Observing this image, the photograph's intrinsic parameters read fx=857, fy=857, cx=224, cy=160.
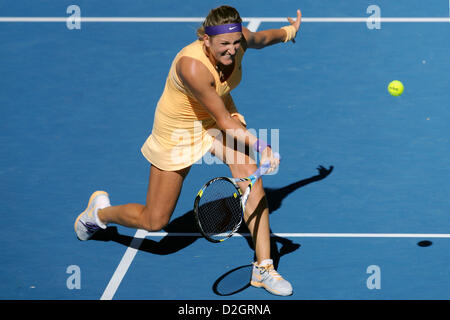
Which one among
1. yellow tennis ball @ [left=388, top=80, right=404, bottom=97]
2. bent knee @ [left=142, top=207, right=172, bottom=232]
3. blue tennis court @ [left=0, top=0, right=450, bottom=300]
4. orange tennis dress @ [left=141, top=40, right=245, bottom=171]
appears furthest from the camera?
yellow tennis ball @ [left=388, top=80, right=404, bottom=97]

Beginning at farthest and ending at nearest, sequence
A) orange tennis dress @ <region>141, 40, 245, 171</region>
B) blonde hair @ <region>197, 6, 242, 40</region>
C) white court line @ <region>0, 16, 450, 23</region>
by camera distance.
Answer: white court line @ <region>0, 16, 450, 23</region>, orange tennis dress @ <region>141, 40, 245, 171</region>, blonde hair @ <region>197, 6, 242, 40</region>

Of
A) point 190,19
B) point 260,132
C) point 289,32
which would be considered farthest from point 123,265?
point 190,19

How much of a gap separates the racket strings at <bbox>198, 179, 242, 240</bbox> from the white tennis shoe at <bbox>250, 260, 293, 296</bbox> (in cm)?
38

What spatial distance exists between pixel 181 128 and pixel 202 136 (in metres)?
0.17

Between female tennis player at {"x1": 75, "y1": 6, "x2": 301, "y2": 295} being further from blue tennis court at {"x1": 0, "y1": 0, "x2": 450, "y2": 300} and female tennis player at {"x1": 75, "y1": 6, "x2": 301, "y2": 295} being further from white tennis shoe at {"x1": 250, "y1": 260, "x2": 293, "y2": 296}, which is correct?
blue tennis court at {"x1": 0, "y1": 0, "x2": 450, "y2": 300}

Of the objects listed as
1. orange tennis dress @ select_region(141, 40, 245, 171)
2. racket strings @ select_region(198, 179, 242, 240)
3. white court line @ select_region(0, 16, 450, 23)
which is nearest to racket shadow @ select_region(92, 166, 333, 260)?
racket strings @ select_region(198, 179, 242, 240)

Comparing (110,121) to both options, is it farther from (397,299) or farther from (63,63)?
(397,299)

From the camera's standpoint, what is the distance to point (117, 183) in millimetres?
7719

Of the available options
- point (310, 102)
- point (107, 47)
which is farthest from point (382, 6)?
point (107, 47)

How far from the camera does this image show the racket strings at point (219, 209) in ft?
19.2

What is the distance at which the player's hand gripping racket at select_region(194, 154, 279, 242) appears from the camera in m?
5.83

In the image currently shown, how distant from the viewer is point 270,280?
6.16 meters

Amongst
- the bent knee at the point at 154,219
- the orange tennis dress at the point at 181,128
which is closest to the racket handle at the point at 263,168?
the orange tennis dress at the point at 181,128

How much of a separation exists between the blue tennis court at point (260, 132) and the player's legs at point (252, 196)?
1.13 feet
